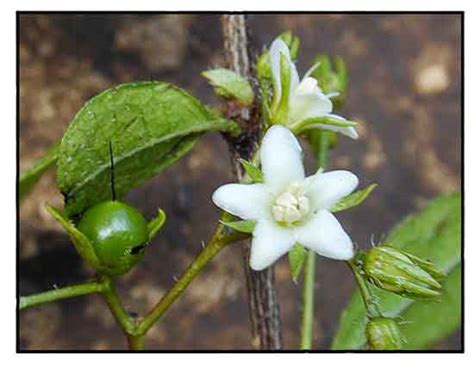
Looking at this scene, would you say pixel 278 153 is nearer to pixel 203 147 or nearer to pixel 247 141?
pixel 247 141

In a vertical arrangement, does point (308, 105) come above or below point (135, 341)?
above

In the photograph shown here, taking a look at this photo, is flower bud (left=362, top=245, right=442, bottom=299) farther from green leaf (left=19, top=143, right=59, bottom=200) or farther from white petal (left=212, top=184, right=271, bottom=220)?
green leaf (left=19, top=143, right=59, bottom=200)

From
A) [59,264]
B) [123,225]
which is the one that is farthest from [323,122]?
[59,264]

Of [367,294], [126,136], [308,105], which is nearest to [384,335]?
[367,294]

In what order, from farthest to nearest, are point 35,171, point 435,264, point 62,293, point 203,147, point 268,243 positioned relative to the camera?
point 203,147, point 435,264, point 35,171, point 62,293, point 268,243

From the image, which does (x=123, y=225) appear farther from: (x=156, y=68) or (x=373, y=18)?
(x=373, y=18)

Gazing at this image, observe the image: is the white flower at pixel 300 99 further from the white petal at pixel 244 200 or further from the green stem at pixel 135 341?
the green stem at pixel 135 341

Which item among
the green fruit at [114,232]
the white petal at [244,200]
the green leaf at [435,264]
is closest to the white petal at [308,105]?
the white petal at [244,200]
